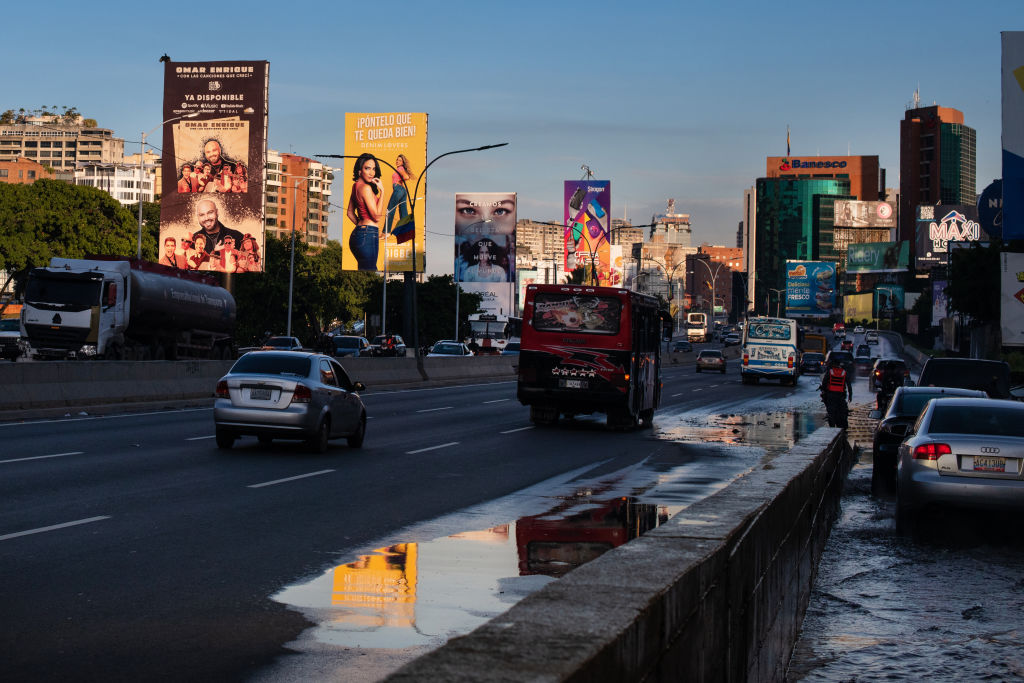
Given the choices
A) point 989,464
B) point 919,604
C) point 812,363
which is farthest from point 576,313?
point 812,363

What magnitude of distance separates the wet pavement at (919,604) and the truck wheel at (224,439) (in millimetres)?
9598

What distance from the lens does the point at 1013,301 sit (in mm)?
34969

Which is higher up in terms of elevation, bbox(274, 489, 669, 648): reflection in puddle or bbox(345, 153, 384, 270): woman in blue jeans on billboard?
bbox(345, 153, 384, 270): woman in blue jeans on billboard

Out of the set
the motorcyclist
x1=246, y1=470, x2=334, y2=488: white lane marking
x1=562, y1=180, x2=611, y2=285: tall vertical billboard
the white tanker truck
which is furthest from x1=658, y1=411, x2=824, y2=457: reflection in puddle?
x1=562, y1=180, x2=611, y2=285: tall vertical billboard

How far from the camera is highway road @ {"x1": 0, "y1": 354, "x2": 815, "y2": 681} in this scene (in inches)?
279

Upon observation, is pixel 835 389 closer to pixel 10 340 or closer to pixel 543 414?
pixel 543 414

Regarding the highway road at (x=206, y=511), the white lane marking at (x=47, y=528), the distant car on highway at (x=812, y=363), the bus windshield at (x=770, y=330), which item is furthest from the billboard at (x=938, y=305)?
the white lane marking at (x=47, y=528)

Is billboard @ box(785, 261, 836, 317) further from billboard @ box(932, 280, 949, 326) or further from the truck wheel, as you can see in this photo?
the truck wheel

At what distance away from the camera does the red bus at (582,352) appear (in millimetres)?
26906

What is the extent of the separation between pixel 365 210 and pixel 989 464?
67.6 metres

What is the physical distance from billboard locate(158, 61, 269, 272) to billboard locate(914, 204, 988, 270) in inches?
4681

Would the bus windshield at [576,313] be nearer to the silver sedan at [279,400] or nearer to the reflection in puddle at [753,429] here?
the reflection in puddle at [753,429]

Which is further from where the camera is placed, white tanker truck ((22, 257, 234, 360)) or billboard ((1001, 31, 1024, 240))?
white tanker truck ((22, 257, 234, 360))

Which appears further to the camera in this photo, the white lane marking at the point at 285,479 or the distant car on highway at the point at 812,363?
the distant car on highway at the point at 812,363
